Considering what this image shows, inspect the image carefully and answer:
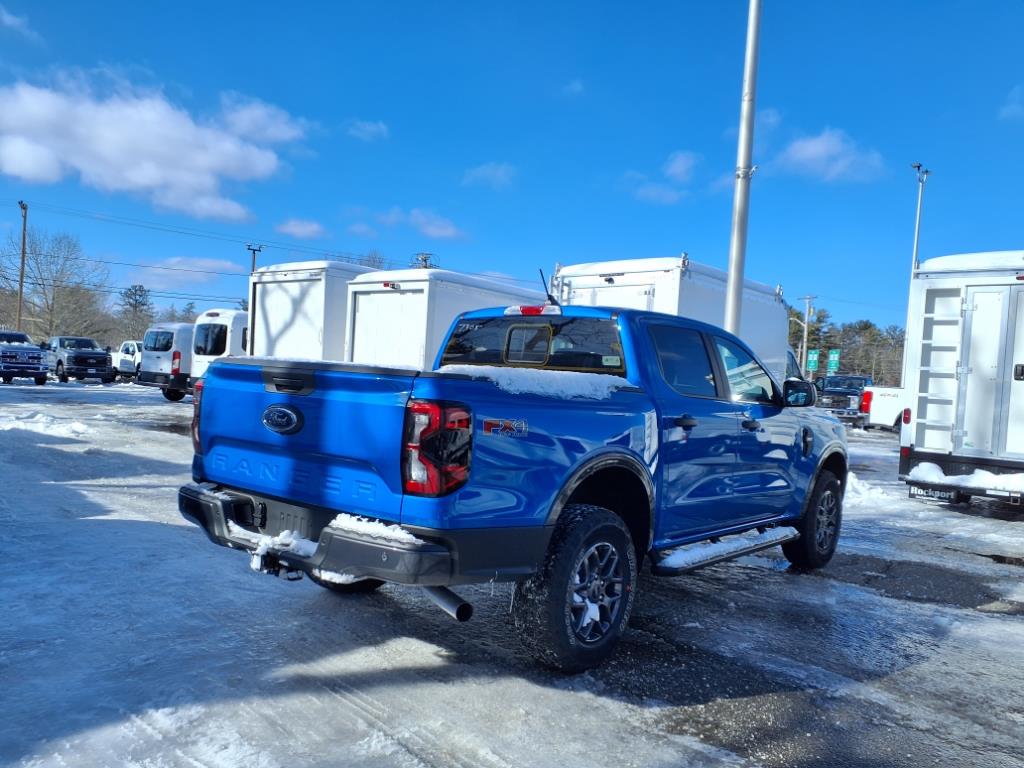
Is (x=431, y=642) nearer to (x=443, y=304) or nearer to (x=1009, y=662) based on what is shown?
(x=1009, y=662)

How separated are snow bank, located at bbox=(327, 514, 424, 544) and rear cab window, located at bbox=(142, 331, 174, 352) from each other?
75.4 feet

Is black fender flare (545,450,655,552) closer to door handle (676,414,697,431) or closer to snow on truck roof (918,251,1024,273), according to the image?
door handle (676,414,697,431)

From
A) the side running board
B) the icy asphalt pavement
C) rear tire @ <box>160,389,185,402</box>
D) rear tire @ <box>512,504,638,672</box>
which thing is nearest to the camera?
the icy asphalt pavement

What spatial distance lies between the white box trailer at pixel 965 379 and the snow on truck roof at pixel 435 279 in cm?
634

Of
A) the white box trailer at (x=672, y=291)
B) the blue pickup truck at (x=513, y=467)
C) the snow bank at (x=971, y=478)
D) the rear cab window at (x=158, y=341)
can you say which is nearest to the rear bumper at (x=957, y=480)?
the snow bank at (x=971, y=478)

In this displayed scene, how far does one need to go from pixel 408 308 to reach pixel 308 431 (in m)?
9.28

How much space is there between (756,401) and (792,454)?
738mm

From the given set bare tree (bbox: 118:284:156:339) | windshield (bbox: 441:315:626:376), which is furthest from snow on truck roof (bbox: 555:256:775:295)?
bare tree (bbox: 118:284:156:339)

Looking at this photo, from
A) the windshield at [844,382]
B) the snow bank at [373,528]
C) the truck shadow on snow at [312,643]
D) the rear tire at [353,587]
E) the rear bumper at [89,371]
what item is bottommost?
the truck shadow on snow at [312,643]

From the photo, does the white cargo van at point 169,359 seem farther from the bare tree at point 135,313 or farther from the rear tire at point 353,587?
the bare tree at point 135,313

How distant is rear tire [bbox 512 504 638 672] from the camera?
3.74 meters

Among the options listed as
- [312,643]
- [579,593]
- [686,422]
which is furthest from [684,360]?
[312,643]

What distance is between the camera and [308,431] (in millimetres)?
3697

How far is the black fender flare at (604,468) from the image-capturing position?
3750 millimetres
